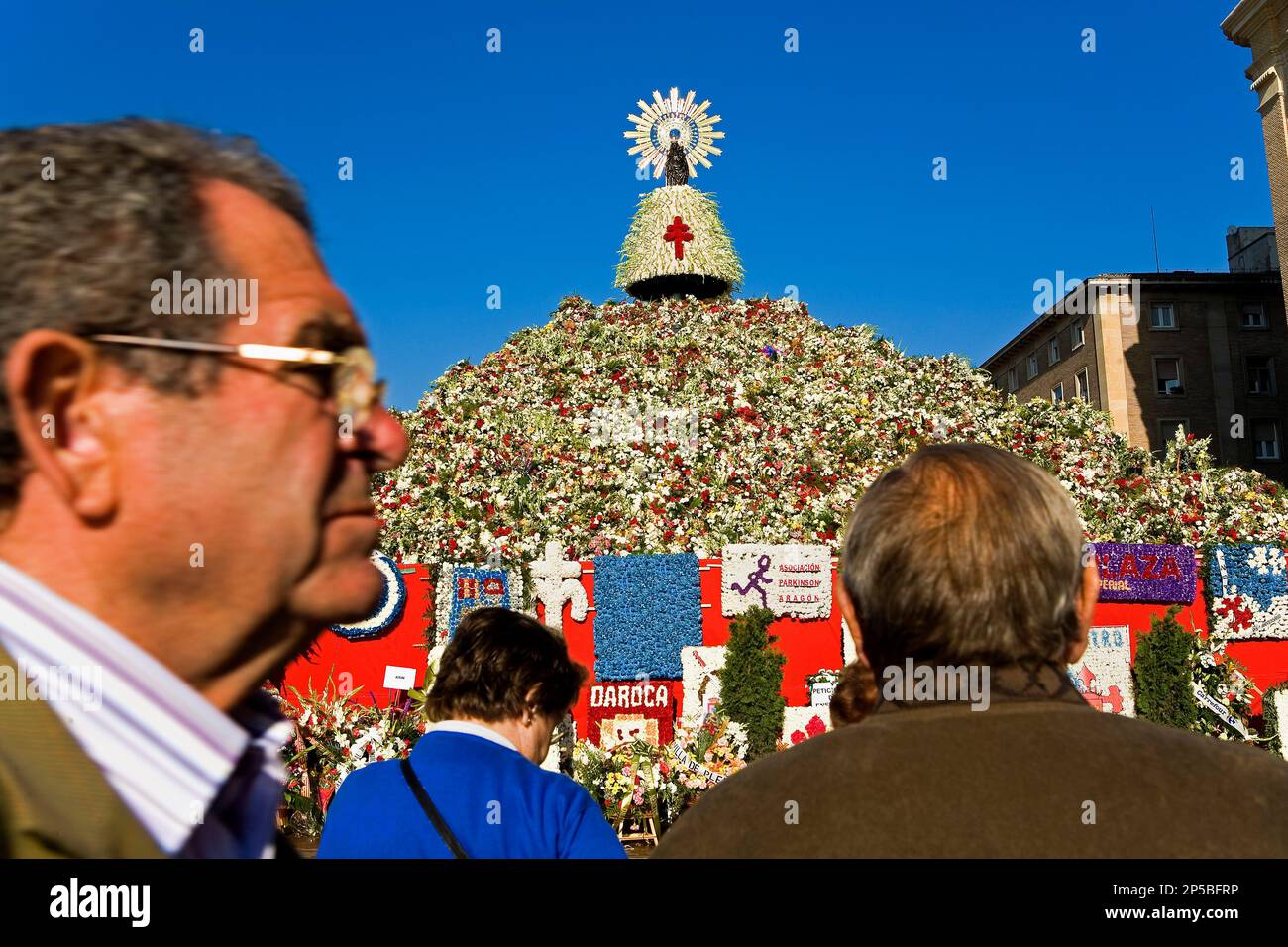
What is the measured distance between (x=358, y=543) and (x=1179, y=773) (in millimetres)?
1338

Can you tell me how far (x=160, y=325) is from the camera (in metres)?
1.01

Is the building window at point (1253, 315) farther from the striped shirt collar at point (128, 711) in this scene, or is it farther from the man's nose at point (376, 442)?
the striped shirt collar at point (128, 711)

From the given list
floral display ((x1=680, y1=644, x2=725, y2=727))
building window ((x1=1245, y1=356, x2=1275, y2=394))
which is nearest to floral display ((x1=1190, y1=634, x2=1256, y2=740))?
floral display ((x1=680, y1=644, x2=725, y2=727))

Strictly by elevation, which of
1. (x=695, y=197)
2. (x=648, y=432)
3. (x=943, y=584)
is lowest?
(x=943, y=584)

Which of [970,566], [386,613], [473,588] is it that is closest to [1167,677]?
[473,588]

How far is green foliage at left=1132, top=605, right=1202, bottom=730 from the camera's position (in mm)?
13156

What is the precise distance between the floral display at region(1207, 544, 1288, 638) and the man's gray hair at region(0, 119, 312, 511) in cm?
1600

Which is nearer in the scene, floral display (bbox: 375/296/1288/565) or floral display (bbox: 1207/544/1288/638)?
floral display (bbox: 1207/544/1288/638)

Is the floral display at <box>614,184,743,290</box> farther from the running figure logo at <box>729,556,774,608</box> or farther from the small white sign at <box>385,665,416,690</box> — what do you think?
the small white sign at <box>385,665,416,690</box>

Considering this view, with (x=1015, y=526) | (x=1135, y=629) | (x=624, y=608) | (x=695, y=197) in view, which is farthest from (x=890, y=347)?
(x=1015, y=526)

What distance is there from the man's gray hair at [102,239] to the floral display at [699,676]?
12.4 meters

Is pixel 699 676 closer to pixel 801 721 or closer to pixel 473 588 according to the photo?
pixel 801 721
